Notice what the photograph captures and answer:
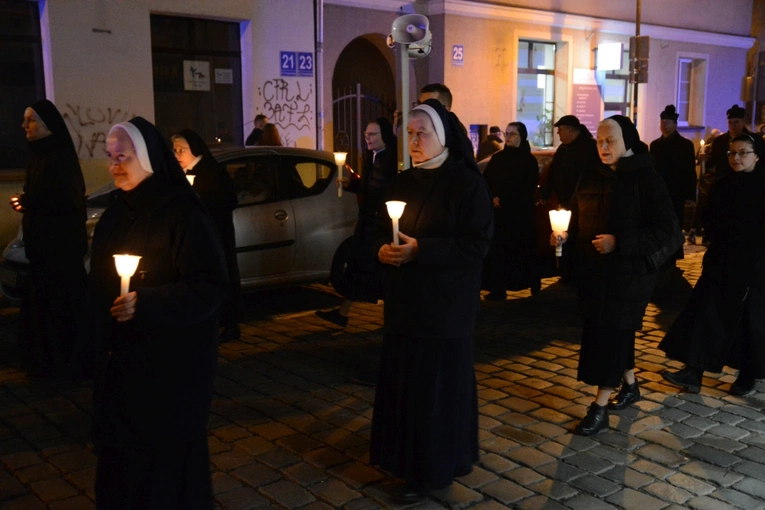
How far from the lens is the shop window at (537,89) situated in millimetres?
20672

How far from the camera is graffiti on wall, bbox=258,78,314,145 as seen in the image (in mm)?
15250

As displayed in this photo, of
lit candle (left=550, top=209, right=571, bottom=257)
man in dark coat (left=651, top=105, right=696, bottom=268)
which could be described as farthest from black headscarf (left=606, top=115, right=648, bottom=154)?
man in dark coat (left=651, top=105, right=696, bottom=268)

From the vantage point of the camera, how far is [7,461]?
4961 millimetres

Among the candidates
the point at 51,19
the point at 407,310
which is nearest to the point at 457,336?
the point at 407,310

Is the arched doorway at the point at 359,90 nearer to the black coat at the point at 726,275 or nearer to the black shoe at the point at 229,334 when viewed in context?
the black shoe at the point at 229,334

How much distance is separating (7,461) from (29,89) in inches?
363

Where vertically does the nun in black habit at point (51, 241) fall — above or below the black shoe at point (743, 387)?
above

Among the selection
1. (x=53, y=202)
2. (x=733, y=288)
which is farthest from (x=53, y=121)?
(x=733, y=288)

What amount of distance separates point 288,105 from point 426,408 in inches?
468

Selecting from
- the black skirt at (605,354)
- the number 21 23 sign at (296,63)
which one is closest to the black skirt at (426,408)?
the black skirt at (605,354)

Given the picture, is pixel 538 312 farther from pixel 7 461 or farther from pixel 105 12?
pixel 105 12

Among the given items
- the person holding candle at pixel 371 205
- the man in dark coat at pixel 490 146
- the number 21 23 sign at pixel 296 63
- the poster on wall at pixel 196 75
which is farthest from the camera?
the number 21 23 sign at pixel 296 63

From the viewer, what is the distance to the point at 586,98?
2200cm

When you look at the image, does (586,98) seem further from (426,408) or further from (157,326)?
(157,326)
